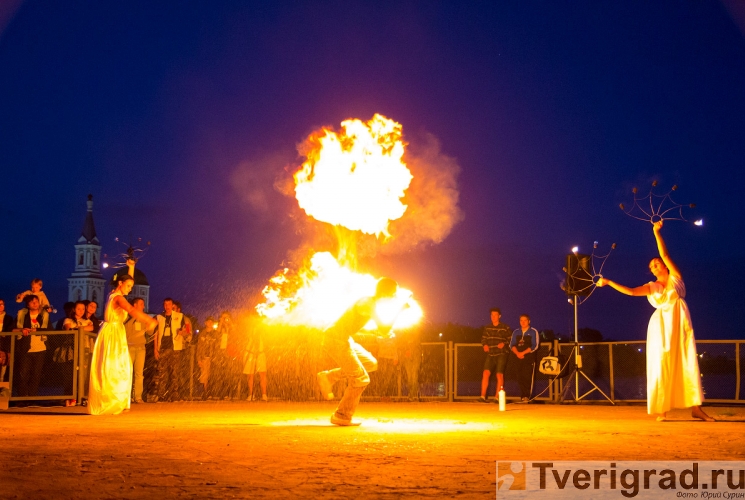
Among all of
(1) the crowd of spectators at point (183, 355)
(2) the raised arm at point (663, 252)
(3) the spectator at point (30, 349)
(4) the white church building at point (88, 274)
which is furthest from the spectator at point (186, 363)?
(4) the white church building at point (88, 274)

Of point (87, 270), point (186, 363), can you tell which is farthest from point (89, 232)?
point (186, 363)

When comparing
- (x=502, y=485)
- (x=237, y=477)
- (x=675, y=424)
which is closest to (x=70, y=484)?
(x=237, y=477)

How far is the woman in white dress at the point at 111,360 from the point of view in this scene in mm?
14398

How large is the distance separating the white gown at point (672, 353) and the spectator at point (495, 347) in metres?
5.95

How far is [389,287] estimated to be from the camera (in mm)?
11383

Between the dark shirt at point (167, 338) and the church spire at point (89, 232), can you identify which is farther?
the church spire at point (89, 232)

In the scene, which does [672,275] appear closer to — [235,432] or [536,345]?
[536,345]

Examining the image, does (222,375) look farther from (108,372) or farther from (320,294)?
(320,294)

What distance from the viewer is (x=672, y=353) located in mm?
12953

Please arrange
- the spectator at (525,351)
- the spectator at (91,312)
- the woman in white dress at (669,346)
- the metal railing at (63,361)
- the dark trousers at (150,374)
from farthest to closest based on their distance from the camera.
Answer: the spectator at (525,351) → the dark trousers at (150,374) → the spectator at (91,312) → the metal railing at (63,361) → the woman in white dress at (669,346)

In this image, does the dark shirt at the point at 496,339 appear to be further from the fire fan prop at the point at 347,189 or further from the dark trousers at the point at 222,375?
the dark trousers at the point at 222,375

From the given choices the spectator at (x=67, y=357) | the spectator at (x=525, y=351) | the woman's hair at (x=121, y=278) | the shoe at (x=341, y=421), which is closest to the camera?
the shoe at (x=341, y=421)

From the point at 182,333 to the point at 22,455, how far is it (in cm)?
1080

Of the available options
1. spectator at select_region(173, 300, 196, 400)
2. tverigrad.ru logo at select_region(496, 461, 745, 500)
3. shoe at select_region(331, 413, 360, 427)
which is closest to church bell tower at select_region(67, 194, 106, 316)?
spectator at select_region(173, 300, 196, 400)
